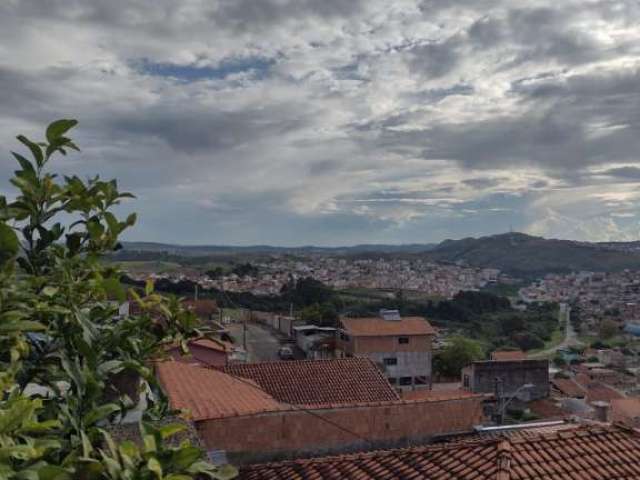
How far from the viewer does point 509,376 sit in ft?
117

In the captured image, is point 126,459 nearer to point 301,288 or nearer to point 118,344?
point 118,344

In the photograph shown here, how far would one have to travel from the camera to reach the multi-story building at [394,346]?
1433 inches

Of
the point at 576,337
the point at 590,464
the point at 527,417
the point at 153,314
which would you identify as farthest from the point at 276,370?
the point at 576,337

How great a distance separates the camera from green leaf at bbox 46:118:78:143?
263 cm

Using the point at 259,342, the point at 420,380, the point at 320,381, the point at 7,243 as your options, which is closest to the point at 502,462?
the point at 7,243

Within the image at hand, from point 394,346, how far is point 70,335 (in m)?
35.5

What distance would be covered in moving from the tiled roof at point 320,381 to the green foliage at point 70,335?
11919mm

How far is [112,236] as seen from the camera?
2.97 meters

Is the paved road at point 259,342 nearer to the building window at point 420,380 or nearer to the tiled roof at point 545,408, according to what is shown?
→ the building window at point 420,380

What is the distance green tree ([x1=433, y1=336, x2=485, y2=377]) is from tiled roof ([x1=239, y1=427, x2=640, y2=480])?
1423 inches

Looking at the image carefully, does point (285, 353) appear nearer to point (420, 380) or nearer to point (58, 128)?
point (420, 380)

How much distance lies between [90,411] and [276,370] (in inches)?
529

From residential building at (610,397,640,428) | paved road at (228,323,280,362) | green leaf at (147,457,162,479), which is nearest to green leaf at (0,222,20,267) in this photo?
green leaf at (147,457,162,479)

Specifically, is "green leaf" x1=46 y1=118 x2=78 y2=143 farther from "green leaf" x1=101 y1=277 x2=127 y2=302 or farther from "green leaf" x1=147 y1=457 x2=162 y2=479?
"green leaf" x1=147 y1=457 x2=162 y2=479
